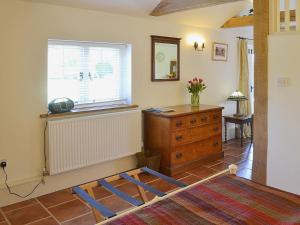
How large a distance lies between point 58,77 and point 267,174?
8.72 feet

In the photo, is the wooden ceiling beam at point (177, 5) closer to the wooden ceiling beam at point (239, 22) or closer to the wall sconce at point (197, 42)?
the wall sconce at point (197, 42)

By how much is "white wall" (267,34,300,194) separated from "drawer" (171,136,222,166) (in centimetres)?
117

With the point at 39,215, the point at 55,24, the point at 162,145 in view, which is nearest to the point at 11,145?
the point at 39,215

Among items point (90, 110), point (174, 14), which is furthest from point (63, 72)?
point (174, 14)

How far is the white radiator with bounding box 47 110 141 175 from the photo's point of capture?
327 cm

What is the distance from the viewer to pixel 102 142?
12.1ft

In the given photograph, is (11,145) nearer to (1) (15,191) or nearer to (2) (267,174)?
(1) (15,191)

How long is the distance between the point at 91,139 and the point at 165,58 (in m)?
1.72

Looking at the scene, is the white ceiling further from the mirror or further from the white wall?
the white wall

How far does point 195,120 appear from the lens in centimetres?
416

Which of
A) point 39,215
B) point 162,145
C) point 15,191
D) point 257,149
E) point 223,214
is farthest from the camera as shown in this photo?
point 162,145

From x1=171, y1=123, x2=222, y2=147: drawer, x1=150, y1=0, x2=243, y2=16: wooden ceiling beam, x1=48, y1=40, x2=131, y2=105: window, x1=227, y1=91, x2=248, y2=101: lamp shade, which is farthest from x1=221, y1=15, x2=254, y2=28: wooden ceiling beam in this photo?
x1=48, y1=40, x2=131, y2=105: window

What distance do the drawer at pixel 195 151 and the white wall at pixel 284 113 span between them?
1.17 m

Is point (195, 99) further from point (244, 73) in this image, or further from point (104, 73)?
point (244, 73)
